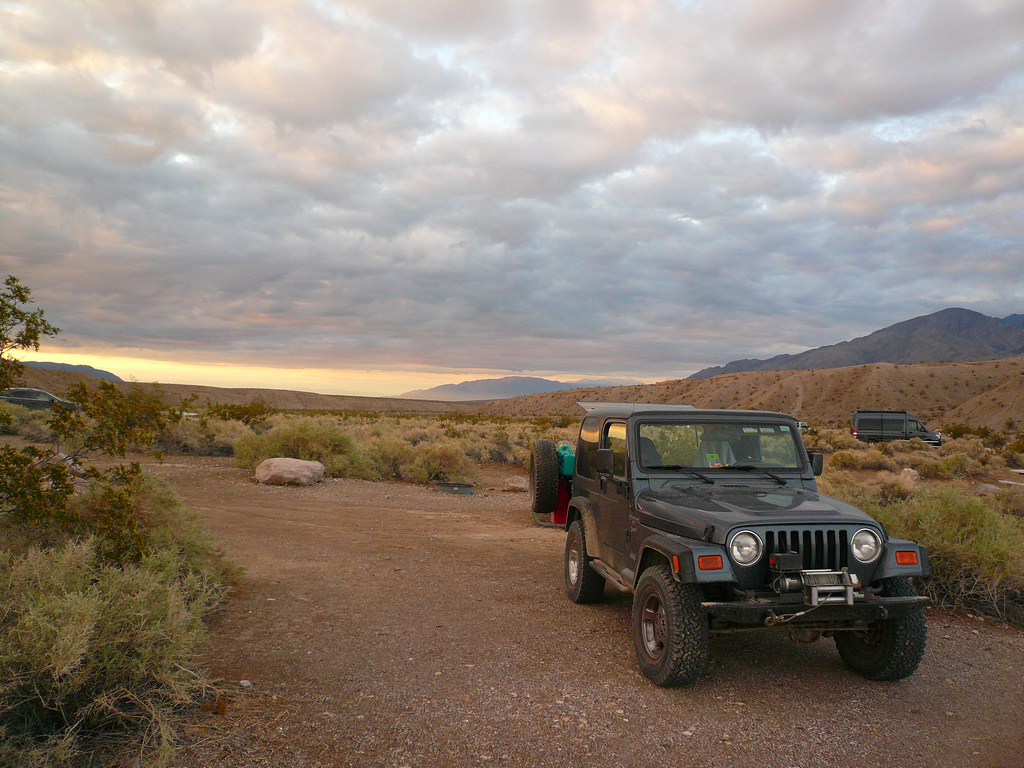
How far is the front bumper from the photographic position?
154 inches

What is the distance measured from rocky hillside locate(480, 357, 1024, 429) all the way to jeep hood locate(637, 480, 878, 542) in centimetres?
5844

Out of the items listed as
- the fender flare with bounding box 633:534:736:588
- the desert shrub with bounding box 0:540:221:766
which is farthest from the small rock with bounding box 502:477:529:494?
the desert shrub with bounding box 0:540:221:766

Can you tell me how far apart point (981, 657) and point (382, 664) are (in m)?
5.10

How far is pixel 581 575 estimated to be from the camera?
630 cm

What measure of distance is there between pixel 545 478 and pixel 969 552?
462cm

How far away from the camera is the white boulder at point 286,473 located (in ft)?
46.6

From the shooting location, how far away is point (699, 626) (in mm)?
4125

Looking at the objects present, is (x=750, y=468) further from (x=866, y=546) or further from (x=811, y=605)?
(x=811, y=605)

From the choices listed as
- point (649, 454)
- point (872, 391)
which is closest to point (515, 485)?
point (649, 454)

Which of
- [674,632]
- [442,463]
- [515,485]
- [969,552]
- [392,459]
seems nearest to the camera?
[674,632]

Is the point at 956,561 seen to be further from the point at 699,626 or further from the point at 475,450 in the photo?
the point at 475,450

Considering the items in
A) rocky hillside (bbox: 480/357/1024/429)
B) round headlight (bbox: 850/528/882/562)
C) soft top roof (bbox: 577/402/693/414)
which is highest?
rocky hillside (bbox: 480/357/1024/429)

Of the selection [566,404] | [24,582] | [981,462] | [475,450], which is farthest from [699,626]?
[566,404]

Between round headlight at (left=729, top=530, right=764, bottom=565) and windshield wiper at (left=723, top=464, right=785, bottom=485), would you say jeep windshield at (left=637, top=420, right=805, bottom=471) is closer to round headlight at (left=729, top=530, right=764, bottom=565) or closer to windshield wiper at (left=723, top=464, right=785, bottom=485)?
windshield wiper at (left=723, top=464, right=785, bottom=485)
